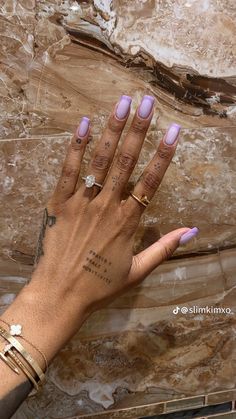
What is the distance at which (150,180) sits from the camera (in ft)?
2.81

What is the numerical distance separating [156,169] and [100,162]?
0.31 ft

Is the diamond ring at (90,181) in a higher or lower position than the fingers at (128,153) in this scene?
lower

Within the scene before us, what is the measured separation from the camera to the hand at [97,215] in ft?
Answer: 2.76

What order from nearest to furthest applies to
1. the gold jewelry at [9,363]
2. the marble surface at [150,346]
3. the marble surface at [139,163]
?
the gold jewelry at [9,363], the marble surface at [139,163], the marble surface at [150,346]

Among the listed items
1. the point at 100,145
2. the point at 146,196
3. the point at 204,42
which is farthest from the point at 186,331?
the point at 204,42

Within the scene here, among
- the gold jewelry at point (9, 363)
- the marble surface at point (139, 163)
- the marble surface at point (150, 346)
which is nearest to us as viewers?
the gold jewelry at point (9, 363)

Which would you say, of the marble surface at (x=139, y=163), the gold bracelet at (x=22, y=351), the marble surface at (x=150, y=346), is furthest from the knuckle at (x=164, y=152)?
the gold bracelet at (x=22, y=351)

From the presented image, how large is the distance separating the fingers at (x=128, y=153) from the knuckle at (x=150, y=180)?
30 mm

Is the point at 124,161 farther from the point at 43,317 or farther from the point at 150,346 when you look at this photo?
the point at 150,346

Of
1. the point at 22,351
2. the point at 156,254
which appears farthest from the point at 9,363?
the point at 156,254

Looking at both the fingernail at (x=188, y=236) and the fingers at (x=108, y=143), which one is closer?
the fingers at (x=108, y=143)

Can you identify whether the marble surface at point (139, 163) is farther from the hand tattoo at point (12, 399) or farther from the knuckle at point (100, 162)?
the hand tattoo at point (12, 399)

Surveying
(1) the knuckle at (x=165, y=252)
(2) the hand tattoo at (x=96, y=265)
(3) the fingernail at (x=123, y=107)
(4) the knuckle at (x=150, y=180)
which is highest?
(3) the fingernail at (x=123, y=107)

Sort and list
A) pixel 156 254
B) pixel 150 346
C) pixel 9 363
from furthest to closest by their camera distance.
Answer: pixel 150 346
pixel 156 254
pixel 9 363
